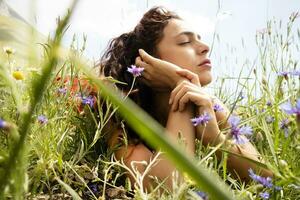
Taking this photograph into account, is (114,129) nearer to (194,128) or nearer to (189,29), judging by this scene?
(194,128)

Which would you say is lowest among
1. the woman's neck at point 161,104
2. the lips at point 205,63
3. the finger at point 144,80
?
the woman's neck at point 161,104

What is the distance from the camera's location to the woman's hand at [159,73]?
5.11 ft

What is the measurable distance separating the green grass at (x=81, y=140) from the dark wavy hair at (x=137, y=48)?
33cm

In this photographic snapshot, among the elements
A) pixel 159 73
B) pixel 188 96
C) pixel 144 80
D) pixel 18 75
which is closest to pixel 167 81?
pixel 159 73

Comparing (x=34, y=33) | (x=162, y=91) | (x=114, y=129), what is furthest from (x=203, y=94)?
(x=34, y=33)

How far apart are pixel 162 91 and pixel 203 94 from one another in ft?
1.53

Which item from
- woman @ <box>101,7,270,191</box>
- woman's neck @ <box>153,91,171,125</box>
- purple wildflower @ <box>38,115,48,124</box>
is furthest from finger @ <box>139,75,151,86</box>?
purple wildflower @ <box>38,115,48,124</box>

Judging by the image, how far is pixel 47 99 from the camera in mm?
1122

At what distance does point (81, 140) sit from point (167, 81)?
606 mm

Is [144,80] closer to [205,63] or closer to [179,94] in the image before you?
[205,63]

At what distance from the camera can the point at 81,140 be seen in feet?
3.56

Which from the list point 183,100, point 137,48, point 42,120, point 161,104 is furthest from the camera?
point 137,48

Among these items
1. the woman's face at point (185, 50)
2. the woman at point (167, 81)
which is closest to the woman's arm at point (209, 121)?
the woman at point (167, 81)

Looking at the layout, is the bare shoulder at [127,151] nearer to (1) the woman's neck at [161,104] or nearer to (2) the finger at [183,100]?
(2) the finger at [183,100]
